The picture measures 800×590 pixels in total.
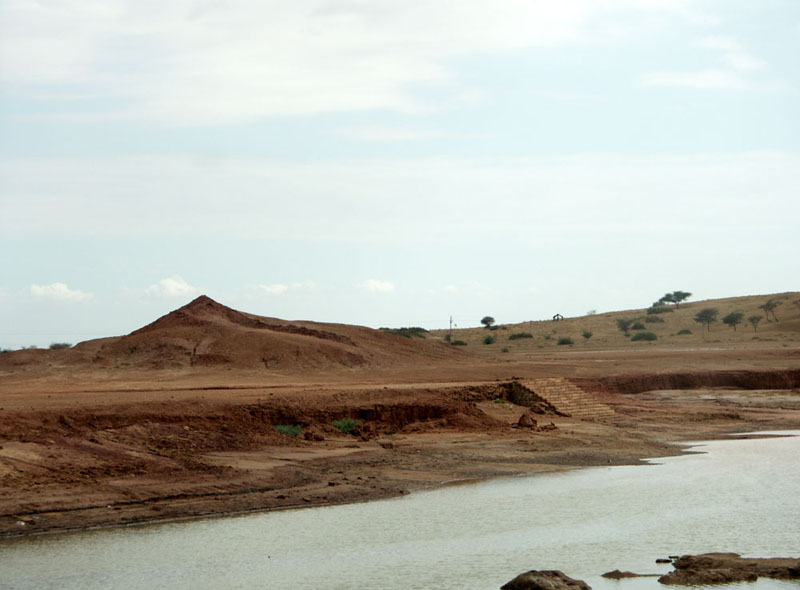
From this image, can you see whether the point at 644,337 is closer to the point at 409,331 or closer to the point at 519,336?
the point at 519,336

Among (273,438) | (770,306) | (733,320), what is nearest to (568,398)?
(273,438)

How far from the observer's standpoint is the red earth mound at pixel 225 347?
42.1m

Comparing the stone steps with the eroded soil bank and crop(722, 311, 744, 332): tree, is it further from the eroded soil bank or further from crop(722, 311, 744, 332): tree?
crop(722, 311, 744, 332): tree

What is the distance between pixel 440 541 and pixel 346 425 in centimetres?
1221

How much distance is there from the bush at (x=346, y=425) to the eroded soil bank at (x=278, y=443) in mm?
200

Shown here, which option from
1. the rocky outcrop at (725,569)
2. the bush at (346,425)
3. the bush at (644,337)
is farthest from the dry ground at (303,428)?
the bush at (644,337)

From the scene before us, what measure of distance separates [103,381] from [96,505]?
844 inches

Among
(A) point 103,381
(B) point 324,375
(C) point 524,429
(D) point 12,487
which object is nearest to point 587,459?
(C) point 524,429

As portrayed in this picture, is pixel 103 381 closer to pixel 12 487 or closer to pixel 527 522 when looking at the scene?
pixel 12 487

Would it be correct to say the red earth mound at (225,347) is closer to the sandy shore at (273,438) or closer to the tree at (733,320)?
the sandy shore at (273,438)

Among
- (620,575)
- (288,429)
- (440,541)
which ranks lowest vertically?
Result: (620,575)

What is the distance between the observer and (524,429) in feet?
96.1

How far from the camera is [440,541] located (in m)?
15.7

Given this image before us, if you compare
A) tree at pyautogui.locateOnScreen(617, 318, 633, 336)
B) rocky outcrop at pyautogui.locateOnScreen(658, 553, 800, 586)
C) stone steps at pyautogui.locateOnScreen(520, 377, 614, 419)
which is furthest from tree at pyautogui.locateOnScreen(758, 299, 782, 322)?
rocky outcrop at pyautogui.locateOnScreen(658, 553, 800, 586)
